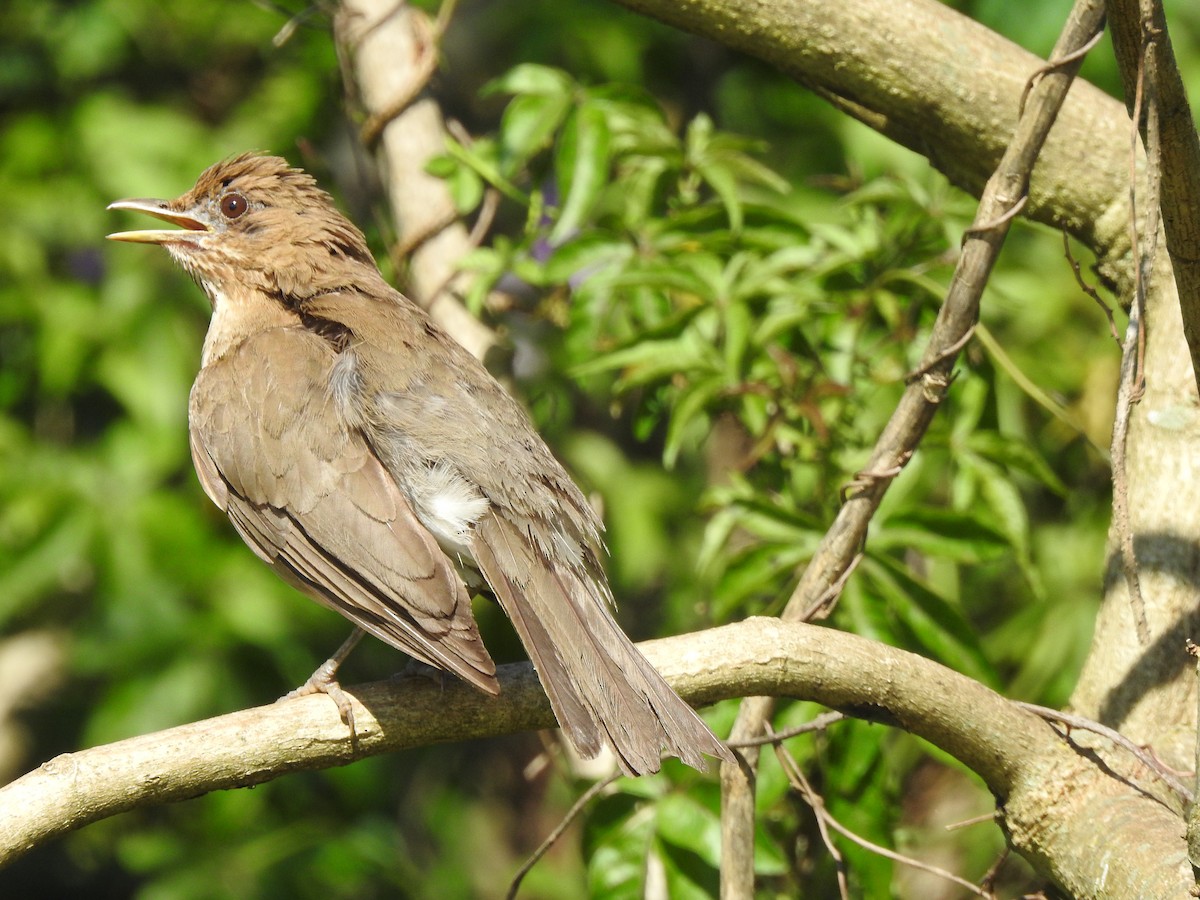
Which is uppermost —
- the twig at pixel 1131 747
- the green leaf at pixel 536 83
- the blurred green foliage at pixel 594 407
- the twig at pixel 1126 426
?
the twig at pixel 1126 426

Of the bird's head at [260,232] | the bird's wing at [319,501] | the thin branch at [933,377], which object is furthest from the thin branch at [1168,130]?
the bird's head at [260,232]

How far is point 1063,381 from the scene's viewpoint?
501cm

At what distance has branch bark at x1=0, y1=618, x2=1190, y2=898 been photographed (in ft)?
8.88

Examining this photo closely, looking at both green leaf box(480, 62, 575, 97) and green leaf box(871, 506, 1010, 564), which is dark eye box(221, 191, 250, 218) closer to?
green leaf box(480, 62, 575, 97)

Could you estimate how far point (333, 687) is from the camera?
Answer: 9.98 feet

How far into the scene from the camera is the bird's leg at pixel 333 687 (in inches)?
114

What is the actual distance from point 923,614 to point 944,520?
0.27 m

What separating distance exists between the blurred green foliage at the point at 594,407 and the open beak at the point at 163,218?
0.82 meters

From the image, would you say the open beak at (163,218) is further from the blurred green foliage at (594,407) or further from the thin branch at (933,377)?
the thin branch at (933,377)

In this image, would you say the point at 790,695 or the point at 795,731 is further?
the point at 795,731

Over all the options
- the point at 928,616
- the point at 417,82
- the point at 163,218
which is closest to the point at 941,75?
the point at 928,616

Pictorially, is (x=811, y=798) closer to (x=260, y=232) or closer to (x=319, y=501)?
(x=319, y=501)

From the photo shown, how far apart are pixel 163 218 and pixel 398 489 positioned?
5.30ft

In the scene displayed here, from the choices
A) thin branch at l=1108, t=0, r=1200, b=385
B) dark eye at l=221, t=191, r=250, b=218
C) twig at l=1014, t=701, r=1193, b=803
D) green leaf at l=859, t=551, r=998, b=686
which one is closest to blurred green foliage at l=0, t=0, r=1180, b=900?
green leaf at l=859, t=551, r=998, b=686
